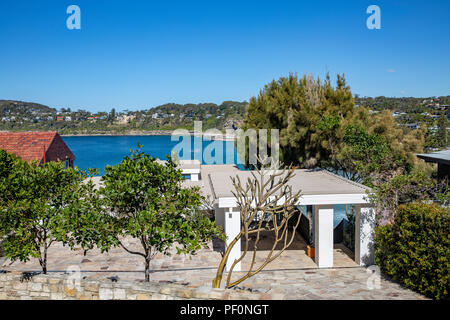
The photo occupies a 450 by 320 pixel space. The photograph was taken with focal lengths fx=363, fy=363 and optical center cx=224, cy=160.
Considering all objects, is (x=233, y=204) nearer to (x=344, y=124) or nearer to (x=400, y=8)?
(x=344, y=124)

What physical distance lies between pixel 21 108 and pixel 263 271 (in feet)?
600

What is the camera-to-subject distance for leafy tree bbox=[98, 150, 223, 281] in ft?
24.2

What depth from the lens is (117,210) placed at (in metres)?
8.27

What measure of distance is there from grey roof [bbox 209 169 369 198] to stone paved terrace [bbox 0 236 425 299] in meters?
2.52

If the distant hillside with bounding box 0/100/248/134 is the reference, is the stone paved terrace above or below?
below

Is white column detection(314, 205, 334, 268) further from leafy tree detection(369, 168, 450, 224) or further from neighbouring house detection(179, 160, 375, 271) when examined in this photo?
leafy tree detection(369, 168, 450, 224)

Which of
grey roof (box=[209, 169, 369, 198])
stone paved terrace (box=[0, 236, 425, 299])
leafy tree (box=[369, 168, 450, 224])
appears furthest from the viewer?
grey roof (box=[209, 169, 369, 198])

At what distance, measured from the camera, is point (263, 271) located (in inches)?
458

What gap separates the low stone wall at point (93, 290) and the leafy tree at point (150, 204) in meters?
0.85

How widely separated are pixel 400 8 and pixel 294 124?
7.62m

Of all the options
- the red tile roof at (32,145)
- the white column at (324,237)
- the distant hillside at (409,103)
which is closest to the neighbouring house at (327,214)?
the white column at (324,237)

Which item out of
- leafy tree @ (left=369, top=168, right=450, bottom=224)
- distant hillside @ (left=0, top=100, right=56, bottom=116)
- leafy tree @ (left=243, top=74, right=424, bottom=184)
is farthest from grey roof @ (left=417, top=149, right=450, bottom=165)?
distant hillside @ (left=0, top=100, right=56, bottom=116)

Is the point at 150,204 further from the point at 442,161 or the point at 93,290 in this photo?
the point at 442,161

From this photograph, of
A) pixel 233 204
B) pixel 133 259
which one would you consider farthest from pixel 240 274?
pixel 133 259
